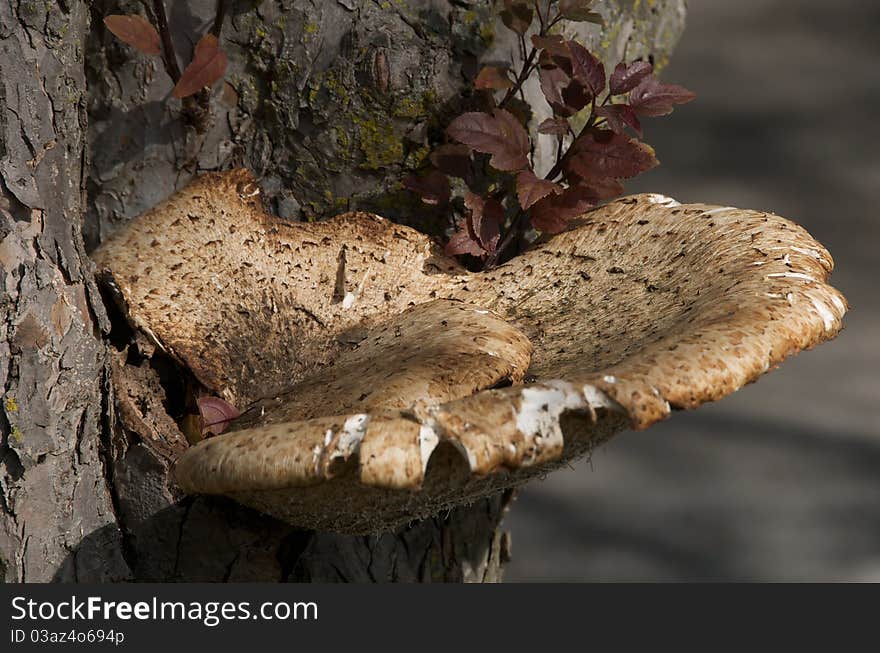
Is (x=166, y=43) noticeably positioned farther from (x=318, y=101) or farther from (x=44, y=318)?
(x=44, y=318)

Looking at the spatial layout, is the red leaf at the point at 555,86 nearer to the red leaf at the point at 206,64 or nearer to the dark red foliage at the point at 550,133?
the dark red foliage at the point at 550,133

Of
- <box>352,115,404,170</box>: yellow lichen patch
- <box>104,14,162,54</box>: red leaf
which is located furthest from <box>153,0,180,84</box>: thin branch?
<box>352,115,404,170</box>: yellow lichen patch

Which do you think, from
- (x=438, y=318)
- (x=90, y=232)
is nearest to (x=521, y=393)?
(x=438, y=318)

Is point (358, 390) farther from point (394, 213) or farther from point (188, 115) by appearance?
point (188, 115)

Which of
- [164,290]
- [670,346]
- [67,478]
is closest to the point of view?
[670,346]

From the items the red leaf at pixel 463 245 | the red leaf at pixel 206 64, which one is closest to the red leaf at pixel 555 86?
the red leaf at pixel 463 245

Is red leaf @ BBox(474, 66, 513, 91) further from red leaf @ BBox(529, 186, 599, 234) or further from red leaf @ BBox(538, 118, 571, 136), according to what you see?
red leaf @ BBox(529, 186, 599, 234)
